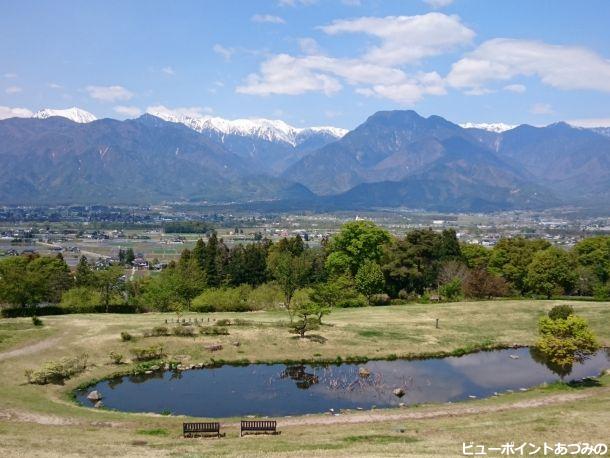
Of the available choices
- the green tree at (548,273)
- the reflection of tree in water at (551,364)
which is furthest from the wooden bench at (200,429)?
the green tree at (548,273)

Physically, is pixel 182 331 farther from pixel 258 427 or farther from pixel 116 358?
pixel 258 427

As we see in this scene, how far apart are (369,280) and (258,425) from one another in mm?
42283

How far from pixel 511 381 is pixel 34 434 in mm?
30750

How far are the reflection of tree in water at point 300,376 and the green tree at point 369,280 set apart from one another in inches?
1061

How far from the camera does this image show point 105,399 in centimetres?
3344

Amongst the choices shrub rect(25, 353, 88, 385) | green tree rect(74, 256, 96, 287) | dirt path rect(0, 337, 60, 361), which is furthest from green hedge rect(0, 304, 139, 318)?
shrub rect(25, 353, 88, 385)

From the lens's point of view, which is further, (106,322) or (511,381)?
(106,322)

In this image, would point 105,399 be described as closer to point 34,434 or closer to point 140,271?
point 34,434

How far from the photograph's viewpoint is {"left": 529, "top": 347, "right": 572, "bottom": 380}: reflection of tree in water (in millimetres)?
41362

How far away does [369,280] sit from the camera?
66.5 metres

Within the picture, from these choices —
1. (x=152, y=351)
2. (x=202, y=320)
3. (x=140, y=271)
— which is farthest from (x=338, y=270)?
(x=140, y=271)

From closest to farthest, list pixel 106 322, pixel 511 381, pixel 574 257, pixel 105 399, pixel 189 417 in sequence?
pixel 189 417 < pixel 105 399 < pixel 511 381 < pixel 106 322 < pixel 574 257

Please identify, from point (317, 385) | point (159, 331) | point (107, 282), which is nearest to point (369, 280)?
point (159, 331)

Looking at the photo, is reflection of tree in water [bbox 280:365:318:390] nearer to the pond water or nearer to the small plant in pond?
the pond water
